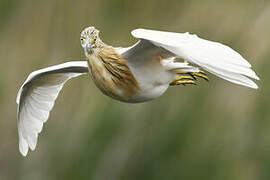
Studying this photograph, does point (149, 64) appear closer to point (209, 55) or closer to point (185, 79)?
point (185, 79)

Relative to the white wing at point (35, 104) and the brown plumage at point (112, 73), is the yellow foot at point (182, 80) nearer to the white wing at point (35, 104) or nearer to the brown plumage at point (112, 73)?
the brown plumage at point (112, 73)

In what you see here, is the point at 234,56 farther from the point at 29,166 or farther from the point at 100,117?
the point at 29,166

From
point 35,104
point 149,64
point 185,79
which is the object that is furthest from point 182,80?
point 35,104

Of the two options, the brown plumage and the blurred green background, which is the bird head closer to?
the brown plumage

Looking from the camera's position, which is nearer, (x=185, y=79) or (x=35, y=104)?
(x=185, y=79)

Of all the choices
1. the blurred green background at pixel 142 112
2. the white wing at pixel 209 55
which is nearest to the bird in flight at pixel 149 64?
the white wing at pixel 209 55

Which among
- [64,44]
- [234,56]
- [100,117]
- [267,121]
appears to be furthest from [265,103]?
[234,56]
